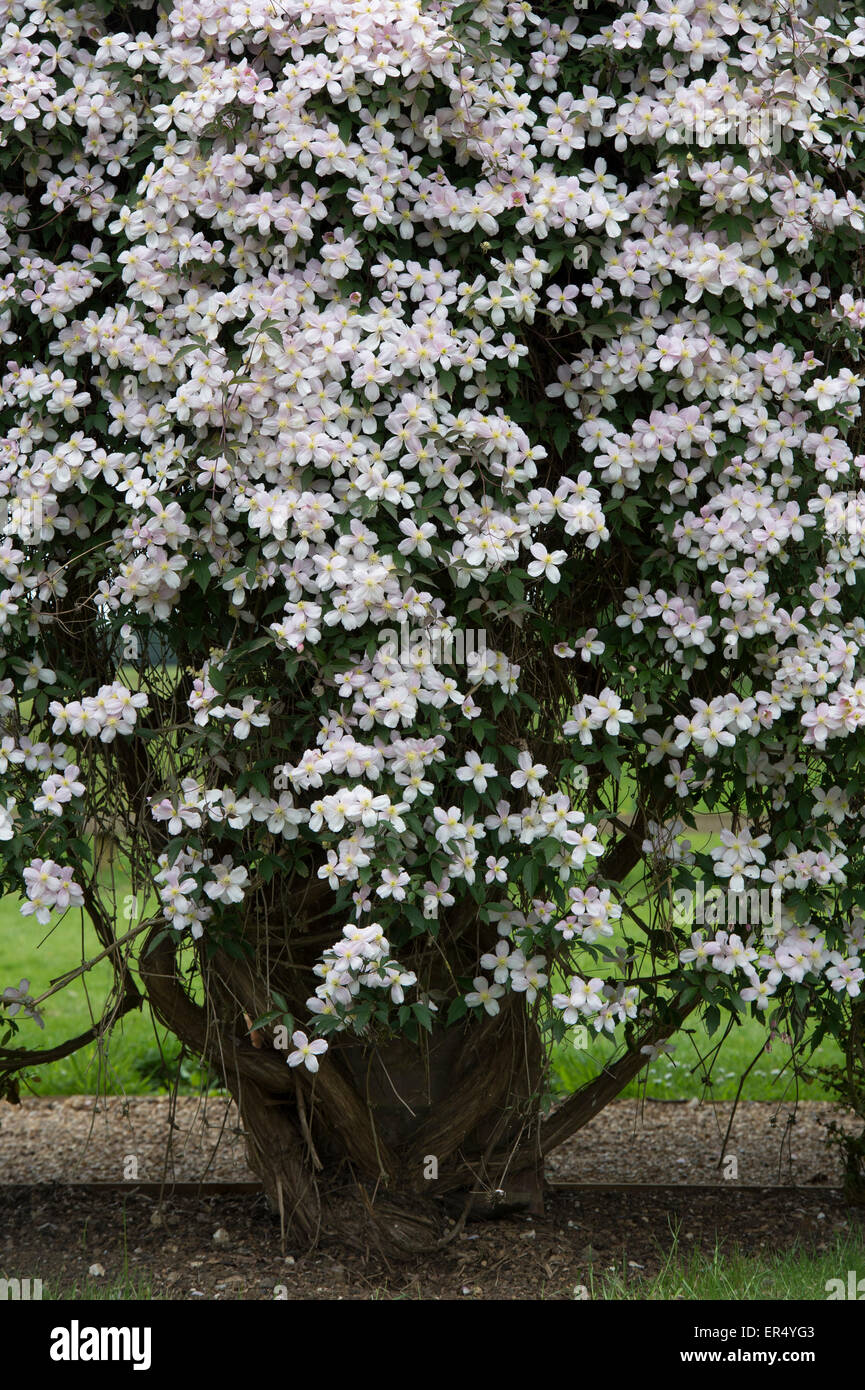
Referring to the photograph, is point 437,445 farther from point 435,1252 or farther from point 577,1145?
point 577,1145

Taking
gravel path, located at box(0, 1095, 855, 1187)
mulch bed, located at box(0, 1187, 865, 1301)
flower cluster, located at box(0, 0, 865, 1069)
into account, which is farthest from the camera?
gravel path, located at box(0, 1095, 855, 1187)

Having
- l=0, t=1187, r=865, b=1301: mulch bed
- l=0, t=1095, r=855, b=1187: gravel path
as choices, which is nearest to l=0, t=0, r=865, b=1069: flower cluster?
l=0, t=1187, r=865, b=1301: mulch bed

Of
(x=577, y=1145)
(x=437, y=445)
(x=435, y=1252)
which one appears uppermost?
(x=437, y=445)

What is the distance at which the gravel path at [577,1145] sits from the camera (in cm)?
397

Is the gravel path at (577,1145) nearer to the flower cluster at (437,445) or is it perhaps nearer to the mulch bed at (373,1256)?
the mulch bed at (373,1256)

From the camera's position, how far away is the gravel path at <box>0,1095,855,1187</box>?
3.97 meters

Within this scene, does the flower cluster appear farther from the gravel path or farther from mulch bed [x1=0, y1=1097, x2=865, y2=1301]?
the gravel path

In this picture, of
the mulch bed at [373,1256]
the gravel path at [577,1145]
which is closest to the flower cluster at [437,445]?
the mulch bed at [373,1256]

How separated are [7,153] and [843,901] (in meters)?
2.32

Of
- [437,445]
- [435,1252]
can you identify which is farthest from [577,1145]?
[437,445]

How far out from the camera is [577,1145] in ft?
14.4

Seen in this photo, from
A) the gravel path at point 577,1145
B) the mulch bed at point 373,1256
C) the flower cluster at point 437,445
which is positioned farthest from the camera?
the gravel path at point 577,1145

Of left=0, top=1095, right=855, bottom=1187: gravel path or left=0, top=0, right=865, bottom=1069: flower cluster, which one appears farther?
left=0, top=1095, right=855, bottom=1187: gravel path

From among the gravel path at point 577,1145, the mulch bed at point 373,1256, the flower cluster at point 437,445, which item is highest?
the flower cluster at point 437,445
